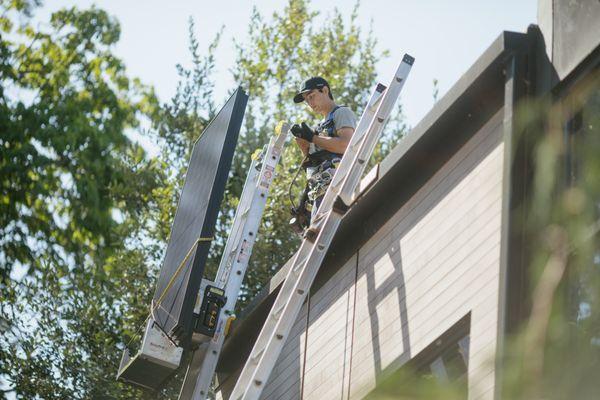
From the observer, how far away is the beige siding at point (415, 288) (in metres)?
6.54

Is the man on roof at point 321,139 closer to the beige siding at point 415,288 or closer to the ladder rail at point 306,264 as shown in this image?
the ladder rail at point 306,264

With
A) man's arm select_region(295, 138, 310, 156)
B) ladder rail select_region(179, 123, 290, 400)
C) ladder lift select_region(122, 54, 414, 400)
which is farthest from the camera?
man's arm select_region(295, 138, 310, 156)

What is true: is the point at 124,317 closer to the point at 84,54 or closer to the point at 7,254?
the point at 84,54

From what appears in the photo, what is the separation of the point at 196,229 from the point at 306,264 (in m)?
1.46

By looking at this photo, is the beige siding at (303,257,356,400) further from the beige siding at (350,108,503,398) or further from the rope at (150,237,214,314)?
the rope at (150,237,214,314)

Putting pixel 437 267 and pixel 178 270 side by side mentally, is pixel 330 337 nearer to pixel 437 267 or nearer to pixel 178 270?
pixel 178 270

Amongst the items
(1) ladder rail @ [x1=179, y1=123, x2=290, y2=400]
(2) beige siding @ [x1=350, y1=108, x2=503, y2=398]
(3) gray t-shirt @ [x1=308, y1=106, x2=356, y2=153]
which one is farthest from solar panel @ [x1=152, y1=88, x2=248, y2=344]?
(2) beige siding @ [x1=350, y1=108, x2=503, y2=398]

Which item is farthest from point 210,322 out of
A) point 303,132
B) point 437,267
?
point 437,267

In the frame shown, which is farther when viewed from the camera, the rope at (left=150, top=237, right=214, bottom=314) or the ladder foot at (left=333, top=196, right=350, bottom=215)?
the rope at (left=150, top=237, right=214, bottom=314)

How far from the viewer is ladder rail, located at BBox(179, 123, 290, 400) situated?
28.9 ft

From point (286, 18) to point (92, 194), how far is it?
17445mm

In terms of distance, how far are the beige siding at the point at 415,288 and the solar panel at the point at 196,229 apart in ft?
4.62

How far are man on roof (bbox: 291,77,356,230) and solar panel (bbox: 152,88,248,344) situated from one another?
0.68 meters

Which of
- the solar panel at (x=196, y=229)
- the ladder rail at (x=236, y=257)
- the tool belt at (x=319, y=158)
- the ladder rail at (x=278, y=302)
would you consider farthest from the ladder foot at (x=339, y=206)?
the ladder rail at (x=236, y=257)
